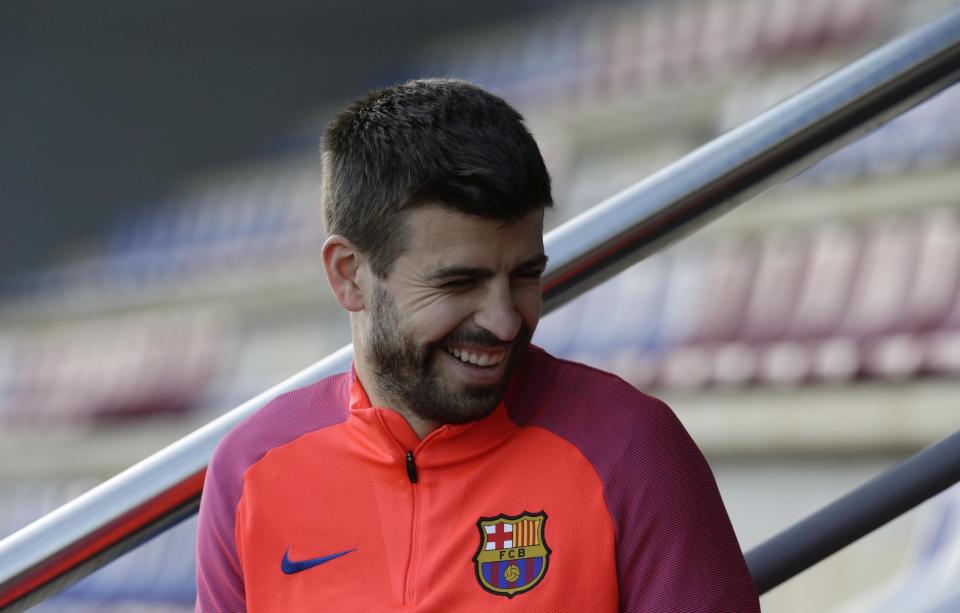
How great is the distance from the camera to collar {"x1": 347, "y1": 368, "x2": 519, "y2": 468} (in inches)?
33.5

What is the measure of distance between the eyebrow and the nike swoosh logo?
0.19 m

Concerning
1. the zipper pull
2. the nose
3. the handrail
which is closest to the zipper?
the zipper pull

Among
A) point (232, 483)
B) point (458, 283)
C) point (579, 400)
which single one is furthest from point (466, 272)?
point (232, 483)

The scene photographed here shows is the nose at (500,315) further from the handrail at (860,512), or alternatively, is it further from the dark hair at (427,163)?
the handrail at (860,512)

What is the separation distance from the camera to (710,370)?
4.94m

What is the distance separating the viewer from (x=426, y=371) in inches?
33.6

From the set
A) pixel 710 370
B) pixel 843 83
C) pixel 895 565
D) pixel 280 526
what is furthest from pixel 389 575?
pixel 710 370

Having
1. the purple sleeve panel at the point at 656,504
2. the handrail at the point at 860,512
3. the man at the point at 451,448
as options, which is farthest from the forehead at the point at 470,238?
the handrail at the point at 860,512

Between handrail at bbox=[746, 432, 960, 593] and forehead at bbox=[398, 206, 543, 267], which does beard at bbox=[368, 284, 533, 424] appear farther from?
handrail at bbox=[746, 432, 960, 593]

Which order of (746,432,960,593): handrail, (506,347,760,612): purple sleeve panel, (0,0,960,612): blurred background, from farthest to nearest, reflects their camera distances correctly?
(0,0,960,612): blurred background, (746,432,960,593): handrail, (506,347,760,612): purple sleeve panel

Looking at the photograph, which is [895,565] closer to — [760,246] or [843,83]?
[760,246]

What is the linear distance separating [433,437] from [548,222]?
17.1 ft

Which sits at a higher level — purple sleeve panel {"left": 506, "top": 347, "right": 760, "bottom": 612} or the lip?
the lip

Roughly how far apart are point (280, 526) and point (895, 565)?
2.91 m
